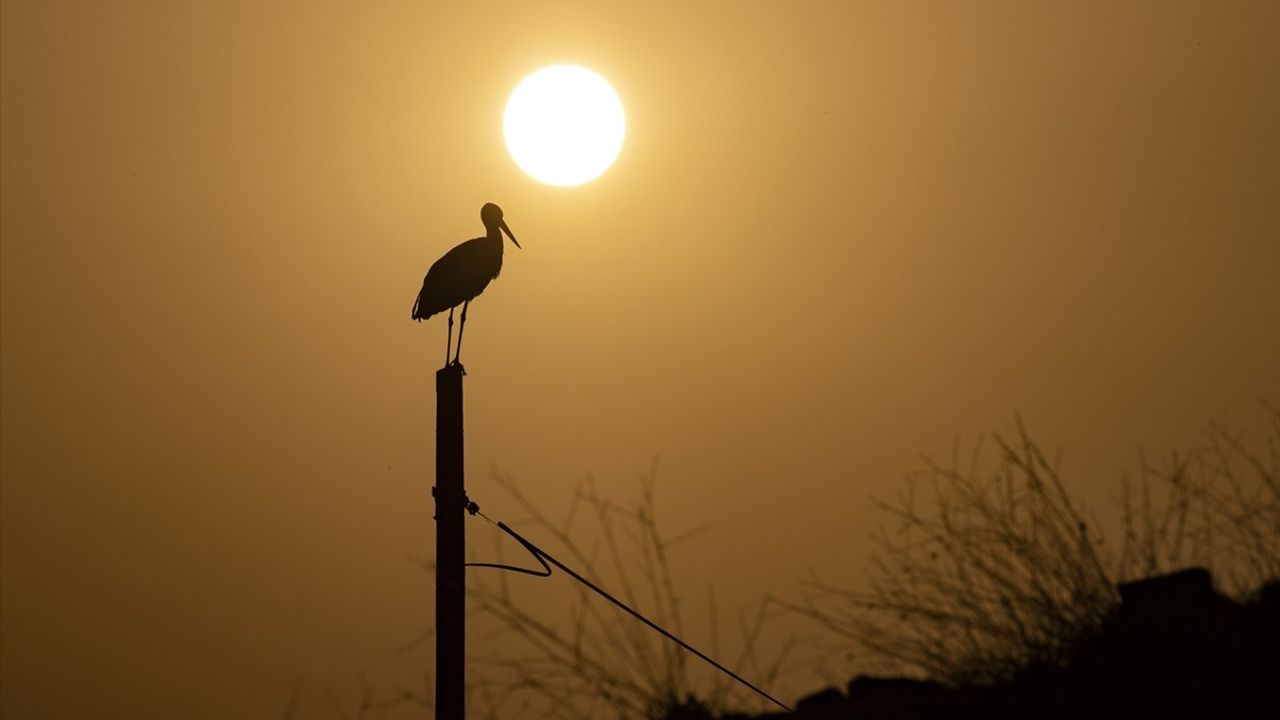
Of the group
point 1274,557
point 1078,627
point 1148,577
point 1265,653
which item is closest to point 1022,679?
point 1078,627

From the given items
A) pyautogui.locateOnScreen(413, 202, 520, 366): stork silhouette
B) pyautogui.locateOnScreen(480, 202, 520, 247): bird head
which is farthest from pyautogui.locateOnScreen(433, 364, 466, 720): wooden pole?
pyautogui.locateOnScreen(480, 202, 520, 247): bird head

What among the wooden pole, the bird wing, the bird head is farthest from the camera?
the bird head

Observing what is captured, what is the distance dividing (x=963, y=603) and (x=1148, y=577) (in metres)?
1.07

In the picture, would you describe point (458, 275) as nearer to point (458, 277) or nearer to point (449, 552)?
point (458, 277)

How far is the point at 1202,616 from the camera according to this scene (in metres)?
5.24

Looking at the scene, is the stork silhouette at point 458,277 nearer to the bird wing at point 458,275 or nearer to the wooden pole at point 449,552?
the bird wing at point 458,275

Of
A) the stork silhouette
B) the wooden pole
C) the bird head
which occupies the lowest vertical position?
the wooden pole

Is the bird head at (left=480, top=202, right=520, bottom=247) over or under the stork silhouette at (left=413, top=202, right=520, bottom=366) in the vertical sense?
over

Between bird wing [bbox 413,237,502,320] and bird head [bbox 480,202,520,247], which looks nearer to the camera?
bird wing [bbox 413,237,502,320]

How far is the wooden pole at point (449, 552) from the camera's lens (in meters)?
4.46

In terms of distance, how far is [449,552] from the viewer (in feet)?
15.0

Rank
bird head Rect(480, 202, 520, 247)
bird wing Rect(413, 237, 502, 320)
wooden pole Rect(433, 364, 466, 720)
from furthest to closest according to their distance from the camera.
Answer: bird head Rect(480, 202, 520, 247) < bird wing Rect(413, 237, 502, 320) < wooden pole Rect(433, 364, 466, 720)

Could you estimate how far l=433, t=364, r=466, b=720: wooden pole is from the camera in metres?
4.46

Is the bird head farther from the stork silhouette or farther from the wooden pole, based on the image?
the wooden pole
